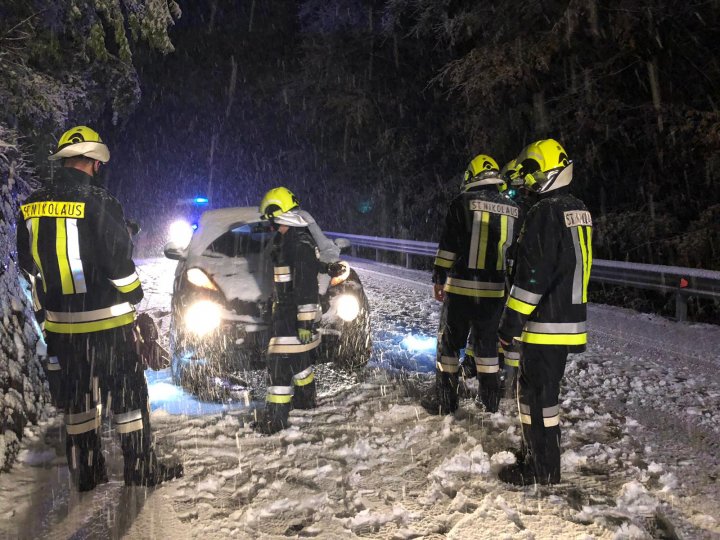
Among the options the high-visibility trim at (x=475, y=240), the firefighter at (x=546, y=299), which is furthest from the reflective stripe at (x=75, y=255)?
the high-visibility trim at (x=475, y=240)

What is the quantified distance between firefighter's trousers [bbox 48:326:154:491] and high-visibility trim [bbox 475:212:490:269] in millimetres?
2575

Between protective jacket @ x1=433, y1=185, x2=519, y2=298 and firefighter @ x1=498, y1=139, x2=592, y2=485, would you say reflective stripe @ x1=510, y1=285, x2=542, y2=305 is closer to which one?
firefighter @ x1=498, y1=139, x2=592, y2=485

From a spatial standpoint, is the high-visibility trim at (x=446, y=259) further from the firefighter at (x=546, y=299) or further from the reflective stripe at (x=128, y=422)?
the reflective stripe at (x=128, y=422)

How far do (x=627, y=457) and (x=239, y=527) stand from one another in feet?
8.08

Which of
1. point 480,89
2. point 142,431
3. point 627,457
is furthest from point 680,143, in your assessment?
point 142,431

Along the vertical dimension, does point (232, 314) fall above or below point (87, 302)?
below

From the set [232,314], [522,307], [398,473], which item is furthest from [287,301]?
[522,307]

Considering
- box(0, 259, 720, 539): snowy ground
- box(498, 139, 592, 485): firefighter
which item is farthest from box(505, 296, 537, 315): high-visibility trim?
box(0, 259, 720, 539): snowy ground

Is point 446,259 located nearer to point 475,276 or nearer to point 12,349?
point 475,276

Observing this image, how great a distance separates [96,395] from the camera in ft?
11.3

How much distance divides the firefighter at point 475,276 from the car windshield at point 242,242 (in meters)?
1.98

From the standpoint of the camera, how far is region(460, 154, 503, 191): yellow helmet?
4.57 metres

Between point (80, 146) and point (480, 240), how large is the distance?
9.39 ft

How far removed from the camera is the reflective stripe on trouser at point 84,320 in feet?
10.9
